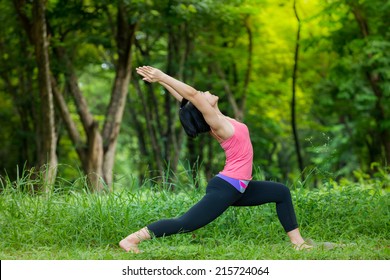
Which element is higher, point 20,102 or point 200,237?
point 200,237

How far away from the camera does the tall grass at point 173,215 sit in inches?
303

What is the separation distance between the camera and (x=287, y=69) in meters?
26.0

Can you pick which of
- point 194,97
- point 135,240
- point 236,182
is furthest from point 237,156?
point 135,240

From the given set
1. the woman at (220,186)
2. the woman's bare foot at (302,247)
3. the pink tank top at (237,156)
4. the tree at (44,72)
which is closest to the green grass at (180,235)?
the woman's bare foot at (302,247)

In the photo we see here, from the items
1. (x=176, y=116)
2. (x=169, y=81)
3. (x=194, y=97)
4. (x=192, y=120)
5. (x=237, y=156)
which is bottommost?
(x=176, y=116)

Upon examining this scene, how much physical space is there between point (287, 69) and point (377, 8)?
8.00 meters

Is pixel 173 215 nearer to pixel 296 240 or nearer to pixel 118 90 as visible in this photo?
pixel 296 240

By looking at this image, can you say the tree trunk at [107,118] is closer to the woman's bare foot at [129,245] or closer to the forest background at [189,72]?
the forest background at [189,72]

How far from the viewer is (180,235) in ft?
28.0

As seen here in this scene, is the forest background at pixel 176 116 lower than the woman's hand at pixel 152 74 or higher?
lower

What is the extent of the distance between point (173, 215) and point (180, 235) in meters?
0.79

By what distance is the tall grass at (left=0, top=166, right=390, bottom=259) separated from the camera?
769 centimetres
